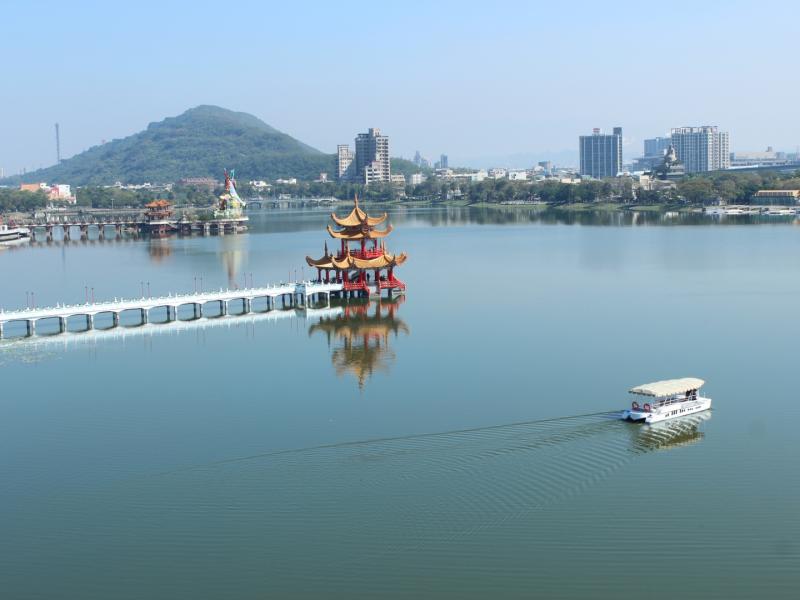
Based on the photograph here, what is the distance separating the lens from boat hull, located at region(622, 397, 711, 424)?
18.9m

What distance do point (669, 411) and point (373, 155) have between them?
145041 mm

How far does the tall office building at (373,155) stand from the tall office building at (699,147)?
4934 centimetres

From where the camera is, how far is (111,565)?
13.6 meters

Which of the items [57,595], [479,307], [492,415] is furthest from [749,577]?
[479,307]

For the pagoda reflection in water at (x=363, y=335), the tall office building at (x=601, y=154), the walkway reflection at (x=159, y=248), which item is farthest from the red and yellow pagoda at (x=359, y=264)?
the tall office building at (x=601, y=154)

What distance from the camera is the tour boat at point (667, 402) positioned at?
18.9 meters

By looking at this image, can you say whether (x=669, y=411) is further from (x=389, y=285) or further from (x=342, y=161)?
(x=342, y=161)

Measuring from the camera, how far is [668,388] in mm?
19391

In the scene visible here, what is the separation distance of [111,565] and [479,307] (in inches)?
812

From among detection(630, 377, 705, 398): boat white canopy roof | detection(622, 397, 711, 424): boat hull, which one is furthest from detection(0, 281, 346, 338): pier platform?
detection(622, 397, 711, 424): boat hull

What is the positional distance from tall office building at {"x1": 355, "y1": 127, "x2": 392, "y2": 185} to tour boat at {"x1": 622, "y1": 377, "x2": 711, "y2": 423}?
13669 centimetres

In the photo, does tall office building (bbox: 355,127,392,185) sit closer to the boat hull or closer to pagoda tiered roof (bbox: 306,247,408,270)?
pagoda tiered roof (bbox: 306,247,408,270)

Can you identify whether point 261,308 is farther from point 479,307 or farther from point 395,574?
point 395,574

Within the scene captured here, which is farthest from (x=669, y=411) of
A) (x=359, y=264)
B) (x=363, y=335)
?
(x=359, y=264)
